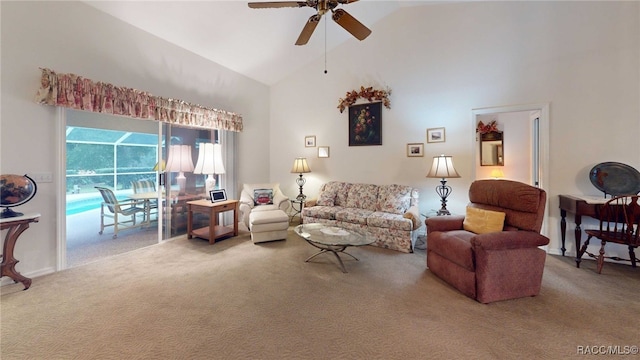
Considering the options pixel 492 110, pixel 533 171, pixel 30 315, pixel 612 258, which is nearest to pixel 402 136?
pixel 492 110

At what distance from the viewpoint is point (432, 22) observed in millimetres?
4285

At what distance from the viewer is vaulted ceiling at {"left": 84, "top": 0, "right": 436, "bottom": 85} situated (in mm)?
3361

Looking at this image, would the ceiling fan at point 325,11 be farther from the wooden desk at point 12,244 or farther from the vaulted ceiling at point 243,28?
the wooden desk at point 12,244

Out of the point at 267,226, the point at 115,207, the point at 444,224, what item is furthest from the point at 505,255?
the point at 115,207

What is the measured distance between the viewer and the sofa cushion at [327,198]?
4.74m

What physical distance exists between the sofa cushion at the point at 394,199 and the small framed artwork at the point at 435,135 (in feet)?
2.99

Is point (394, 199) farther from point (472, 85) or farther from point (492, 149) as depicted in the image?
point (492, 149)

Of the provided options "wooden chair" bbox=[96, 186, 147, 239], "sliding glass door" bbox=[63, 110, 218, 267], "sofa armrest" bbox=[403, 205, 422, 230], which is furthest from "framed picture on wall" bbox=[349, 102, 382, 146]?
"wooden chair" bbox=[96, 186, 147, 239]

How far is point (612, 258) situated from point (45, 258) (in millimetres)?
6673

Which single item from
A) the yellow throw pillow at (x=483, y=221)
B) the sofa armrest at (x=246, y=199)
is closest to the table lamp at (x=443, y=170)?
the yellow throw pillow at (x=483, y=221)

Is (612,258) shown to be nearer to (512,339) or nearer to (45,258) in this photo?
(512,339)

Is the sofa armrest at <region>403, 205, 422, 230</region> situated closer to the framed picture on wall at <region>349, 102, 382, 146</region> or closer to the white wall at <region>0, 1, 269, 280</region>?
the framed picture on wall at <region>349, 102, 382, 146</region>

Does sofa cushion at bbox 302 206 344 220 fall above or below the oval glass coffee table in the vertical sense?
above

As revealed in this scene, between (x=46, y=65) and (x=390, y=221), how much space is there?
4549 mm
